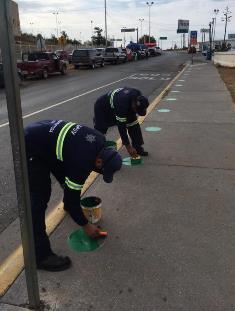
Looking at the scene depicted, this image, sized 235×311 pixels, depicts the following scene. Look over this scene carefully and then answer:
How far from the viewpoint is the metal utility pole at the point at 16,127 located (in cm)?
226

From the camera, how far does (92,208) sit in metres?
4.13

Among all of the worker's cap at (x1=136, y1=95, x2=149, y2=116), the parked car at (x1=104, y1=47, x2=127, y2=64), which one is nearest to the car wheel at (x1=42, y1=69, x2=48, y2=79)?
the parked car at (x1=104, y1=47, x2=127, y2=64)

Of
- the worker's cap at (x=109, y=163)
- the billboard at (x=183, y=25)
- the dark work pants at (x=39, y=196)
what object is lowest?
the dark work pants at (x=39, y=196)

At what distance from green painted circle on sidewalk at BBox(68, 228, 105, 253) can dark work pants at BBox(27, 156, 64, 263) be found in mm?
368

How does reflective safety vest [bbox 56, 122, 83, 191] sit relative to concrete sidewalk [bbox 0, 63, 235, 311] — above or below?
above

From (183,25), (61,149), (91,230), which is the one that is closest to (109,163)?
(61,149)

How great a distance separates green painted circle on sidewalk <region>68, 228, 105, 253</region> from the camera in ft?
12.4

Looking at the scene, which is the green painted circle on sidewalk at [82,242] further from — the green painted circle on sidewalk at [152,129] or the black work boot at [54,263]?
the green painted circle on sidewalk at [152,129]

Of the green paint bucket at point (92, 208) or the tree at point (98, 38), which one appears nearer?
the green paint bucket at point (92, 208)

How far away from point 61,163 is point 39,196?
337 mm

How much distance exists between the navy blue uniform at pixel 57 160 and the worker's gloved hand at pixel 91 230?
0.66 feet

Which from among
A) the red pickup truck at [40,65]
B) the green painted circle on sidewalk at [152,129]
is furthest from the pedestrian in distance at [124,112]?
the red pickup truck at [40,65]

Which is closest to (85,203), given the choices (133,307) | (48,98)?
(133,307)

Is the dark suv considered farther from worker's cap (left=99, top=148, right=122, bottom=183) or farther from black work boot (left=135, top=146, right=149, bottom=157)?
worker's cap (left=99, top=148, right=122, bottom=183)
